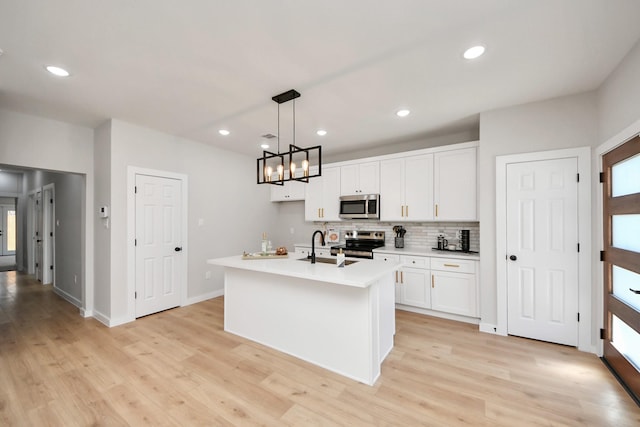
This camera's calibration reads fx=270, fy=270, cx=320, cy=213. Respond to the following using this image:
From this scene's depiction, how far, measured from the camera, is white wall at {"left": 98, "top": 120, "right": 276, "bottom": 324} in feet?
11.7

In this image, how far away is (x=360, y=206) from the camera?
4.61m

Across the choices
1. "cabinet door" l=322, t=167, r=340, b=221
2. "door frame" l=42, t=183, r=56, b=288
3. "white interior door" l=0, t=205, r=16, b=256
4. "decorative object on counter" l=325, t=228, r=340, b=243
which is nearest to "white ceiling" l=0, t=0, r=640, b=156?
"cabinet door" l=322, t=167, r=340, b=221

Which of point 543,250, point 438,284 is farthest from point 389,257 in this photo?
point 543,250

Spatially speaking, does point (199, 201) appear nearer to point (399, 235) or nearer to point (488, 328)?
point (399, 235)

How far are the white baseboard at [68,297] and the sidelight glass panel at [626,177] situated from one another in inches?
259

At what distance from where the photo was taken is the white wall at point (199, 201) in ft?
11.7

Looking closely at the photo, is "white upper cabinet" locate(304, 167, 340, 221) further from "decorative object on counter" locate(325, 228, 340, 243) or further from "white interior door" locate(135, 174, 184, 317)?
"white interior door" locate(135, 174, 184, 317)

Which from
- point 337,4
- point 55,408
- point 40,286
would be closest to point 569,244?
point 337,4

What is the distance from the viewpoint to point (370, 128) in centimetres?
387

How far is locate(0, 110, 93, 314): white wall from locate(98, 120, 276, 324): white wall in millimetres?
639

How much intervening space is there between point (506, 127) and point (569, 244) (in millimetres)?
1419

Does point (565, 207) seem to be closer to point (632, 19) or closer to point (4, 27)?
point (632, 19)

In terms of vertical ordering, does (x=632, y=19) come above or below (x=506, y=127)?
above

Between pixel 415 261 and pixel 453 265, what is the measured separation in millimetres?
498
